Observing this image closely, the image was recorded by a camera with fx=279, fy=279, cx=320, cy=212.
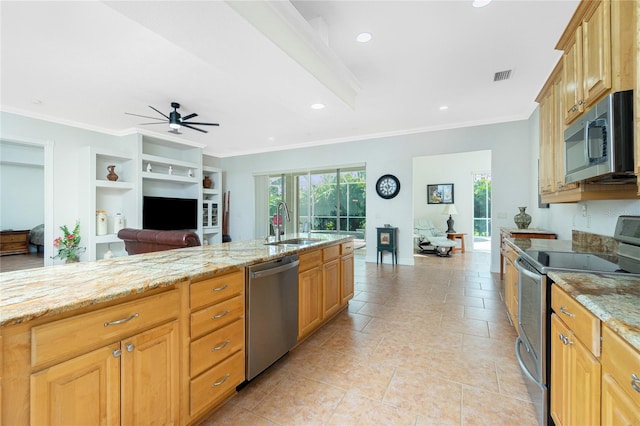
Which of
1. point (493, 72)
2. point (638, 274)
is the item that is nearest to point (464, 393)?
point (638, 274)

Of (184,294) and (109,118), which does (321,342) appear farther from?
(109,118)

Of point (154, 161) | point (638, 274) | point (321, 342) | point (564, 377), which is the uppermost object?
point (154, 161)

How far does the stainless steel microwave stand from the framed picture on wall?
6.68m

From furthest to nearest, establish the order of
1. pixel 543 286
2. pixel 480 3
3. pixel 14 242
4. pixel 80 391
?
pixel 14 242, pixel 480 3, pixel 543 286, pixel 80 391

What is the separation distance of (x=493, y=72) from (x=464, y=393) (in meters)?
3.47

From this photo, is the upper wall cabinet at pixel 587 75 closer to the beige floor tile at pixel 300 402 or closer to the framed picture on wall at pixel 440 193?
the beige floor tile at pixel 300 402

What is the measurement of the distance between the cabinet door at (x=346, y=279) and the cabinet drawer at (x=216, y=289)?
5.12 feet

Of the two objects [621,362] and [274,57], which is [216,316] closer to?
[621,362]

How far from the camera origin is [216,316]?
5.22 ft

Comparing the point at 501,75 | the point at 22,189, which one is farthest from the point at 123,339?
the point at 22,189

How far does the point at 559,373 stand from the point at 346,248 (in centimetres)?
211

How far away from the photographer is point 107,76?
3359 mm

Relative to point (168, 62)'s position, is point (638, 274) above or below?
below

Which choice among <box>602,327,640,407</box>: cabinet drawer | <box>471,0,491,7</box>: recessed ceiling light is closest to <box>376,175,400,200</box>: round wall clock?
<box>471,0,491,7</box>: recessed ceiling light
